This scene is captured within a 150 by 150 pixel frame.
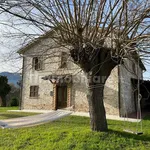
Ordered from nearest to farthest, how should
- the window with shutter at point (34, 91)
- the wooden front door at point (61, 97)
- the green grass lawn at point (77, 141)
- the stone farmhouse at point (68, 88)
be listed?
the green grass lawn at point (77, 141) → the stone farmhouse at point (68, 88) → the wooden front door at point (61, 97) → the window with shutter at point (34, 91)

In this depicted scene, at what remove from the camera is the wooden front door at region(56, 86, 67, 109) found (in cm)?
1609

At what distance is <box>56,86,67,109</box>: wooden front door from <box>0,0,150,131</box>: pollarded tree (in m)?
10.3

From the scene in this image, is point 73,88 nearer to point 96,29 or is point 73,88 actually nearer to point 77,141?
point 96,29

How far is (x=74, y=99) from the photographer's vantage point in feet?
50.2

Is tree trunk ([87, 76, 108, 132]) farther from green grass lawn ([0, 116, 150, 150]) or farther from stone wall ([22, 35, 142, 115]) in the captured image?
stone wall ([22, 35, 142, 115])

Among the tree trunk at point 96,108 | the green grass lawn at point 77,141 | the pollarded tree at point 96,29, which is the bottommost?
the green grass lawn at point 77,141

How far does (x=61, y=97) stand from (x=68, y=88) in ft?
3.61

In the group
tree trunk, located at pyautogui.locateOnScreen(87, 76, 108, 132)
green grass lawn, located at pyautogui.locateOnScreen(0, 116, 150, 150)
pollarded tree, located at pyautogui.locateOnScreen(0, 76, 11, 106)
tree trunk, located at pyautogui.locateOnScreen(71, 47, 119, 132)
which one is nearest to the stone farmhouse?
pollarded tree, located at pyautogui.locateOnScreen(0, 76, 11, 106)

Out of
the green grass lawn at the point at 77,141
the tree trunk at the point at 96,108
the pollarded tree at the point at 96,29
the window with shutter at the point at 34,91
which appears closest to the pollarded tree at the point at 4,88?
the window with shutter at the point at 34,91

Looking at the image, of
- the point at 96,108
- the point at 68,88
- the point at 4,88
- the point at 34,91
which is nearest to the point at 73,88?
the point at 68,88

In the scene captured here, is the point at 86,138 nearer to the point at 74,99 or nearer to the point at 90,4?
the point at 90,4

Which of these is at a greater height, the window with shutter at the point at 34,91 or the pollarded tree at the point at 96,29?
the pollarded tree at the point at 96,29

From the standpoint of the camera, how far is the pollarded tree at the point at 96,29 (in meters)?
5.29

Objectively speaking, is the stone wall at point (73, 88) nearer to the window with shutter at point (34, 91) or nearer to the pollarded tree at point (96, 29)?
the window with shutter at point (34, 91)
